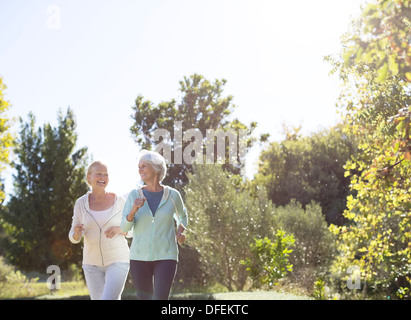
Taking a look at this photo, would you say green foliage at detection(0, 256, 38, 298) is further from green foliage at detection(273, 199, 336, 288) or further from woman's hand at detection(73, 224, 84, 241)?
woman's hand at detection(73, 224, 84, 241)

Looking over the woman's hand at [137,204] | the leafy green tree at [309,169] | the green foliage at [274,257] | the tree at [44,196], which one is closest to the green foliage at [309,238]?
the green foliage at [274,257]

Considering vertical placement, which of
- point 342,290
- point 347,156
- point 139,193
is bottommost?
point 342,290

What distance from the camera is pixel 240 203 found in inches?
779

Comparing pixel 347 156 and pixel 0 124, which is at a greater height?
pixel 347 156

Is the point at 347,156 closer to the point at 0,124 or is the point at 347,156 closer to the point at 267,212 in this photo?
the point at 267,212

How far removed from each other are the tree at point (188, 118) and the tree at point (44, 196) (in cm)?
417

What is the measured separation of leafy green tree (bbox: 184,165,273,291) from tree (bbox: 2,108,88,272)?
9461mm

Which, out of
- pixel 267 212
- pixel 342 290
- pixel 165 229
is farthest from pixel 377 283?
pixel 165 229

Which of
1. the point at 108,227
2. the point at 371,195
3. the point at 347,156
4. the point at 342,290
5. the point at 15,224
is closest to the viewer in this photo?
the point at 108,227

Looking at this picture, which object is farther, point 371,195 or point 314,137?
point 314,137

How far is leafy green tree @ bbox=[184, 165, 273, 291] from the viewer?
1955 centimetres
